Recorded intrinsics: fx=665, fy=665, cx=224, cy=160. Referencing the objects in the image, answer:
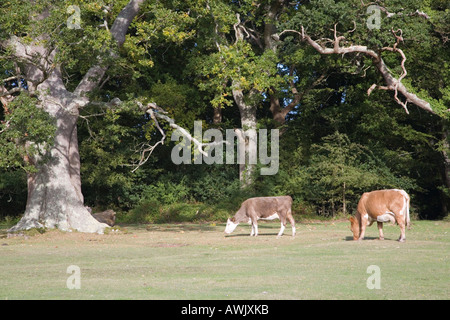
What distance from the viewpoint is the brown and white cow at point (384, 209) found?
1975 cm

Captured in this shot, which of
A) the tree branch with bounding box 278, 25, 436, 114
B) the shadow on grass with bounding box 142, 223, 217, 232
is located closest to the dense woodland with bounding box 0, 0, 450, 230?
the tree branch with bounding box 278, 25, 436, 114

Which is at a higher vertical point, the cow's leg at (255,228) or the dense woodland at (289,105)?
the dense woodland at (289,105)

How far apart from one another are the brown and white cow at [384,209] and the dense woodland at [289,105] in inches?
453

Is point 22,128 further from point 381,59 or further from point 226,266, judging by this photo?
point 381,59

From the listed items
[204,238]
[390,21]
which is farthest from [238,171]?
[204,238]

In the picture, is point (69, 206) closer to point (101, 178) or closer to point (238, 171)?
point (101, 178)

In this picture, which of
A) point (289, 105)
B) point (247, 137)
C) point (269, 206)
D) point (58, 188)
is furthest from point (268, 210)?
point (289, 105)

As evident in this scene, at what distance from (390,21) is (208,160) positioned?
12.3 metres

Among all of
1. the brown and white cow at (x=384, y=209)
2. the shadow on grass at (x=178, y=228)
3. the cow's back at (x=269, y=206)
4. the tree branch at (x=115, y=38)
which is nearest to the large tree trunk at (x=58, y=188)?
the tree branch at (x=115, y=38)

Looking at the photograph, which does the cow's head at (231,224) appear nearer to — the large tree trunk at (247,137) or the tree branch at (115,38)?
the tree branch at (115,38)

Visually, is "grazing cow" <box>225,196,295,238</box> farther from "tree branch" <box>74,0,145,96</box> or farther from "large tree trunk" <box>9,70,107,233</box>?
"tree branch" <box>74,0,145,96</box>

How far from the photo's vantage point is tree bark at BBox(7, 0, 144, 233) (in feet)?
82.0
